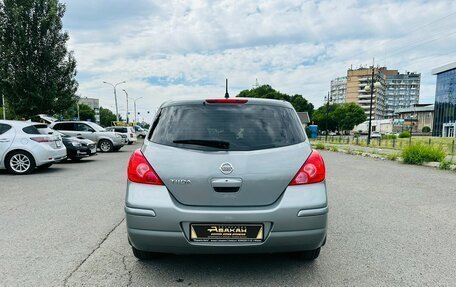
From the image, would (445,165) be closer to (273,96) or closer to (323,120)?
(273,96)

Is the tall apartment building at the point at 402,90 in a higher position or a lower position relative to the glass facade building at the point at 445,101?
higher

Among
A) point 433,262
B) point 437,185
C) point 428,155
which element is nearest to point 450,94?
point 428,155

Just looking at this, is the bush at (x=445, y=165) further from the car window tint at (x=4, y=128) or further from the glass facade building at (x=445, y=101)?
the glass facade building at (x=445, y=101)

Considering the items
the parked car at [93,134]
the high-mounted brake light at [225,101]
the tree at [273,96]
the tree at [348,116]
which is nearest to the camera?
the high-mounted brake light at [225,101]

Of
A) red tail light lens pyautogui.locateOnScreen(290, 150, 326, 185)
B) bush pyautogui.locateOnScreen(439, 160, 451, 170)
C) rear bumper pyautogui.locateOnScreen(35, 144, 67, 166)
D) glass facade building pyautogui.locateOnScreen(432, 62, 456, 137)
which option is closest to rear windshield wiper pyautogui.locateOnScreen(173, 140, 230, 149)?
red tail light lens pyautogui.locateOnScreen(290, 150, 326, 185)

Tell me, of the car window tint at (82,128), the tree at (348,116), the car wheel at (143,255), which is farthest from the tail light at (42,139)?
the tree at (348,116)

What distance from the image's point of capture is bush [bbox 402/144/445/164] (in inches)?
521

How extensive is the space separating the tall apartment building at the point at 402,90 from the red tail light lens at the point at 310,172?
533 ft

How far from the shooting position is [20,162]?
9477 mm

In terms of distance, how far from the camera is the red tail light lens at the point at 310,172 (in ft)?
9.25

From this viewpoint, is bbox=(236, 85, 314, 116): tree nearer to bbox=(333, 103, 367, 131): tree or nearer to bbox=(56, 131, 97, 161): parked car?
bbox=(333, 103, 367, 131): tree

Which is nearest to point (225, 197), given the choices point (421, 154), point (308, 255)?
point (308, 255)

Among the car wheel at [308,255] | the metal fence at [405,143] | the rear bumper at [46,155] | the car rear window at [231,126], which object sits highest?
the car rear window at [231,126]

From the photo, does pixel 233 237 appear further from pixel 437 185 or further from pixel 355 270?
pixel 437 185
